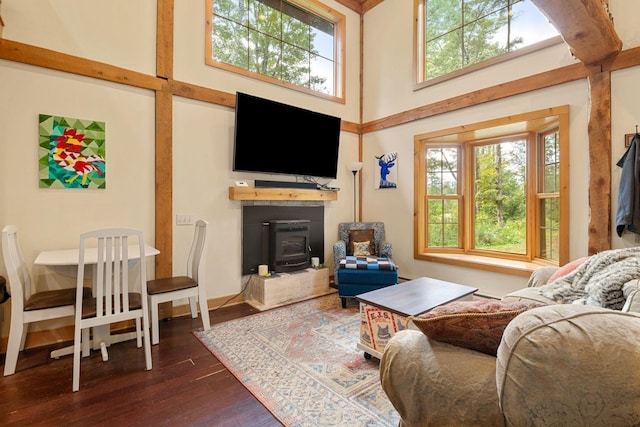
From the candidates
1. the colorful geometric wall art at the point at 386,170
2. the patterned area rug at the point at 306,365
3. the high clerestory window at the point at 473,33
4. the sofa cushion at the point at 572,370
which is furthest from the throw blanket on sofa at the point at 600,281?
the colorful geometric wall art at the point at 386,170

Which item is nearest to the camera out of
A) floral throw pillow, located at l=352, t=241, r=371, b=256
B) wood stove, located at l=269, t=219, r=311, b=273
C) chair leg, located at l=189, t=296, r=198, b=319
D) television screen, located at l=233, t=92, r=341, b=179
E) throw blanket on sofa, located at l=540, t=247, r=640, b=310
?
throw blanket on sofa, located at l=540, t=247, r=640, b=310

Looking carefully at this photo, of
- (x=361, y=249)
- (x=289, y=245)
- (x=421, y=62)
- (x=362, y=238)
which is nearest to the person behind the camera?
(x=289, y=245)

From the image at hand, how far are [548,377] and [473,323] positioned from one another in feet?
0.99

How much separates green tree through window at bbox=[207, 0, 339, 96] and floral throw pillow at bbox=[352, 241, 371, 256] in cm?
232

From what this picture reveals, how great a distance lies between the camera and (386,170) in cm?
452

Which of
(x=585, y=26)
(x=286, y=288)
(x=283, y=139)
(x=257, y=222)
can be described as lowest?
(x=286, y=288)

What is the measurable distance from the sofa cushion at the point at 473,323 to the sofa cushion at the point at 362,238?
127 inches

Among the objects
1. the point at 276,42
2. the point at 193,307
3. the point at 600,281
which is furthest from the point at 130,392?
the point at 276,42

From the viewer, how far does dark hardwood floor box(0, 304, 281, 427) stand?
5.43ft

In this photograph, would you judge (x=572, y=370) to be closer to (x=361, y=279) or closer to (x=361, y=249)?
(x=361, y=279)

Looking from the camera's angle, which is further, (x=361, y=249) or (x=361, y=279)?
(x=361, y=249)

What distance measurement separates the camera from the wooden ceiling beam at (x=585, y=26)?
6.15 ft

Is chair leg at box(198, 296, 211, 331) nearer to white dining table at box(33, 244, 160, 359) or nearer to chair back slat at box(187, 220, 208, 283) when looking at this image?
chair back slat at box(187, 220, 208, 283)

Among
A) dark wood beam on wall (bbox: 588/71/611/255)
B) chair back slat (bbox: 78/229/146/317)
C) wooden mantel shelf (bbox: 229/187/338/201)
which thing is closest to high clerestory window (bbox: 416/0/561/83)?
dark wood beam on wall (bbox: 588/71/611/255)
